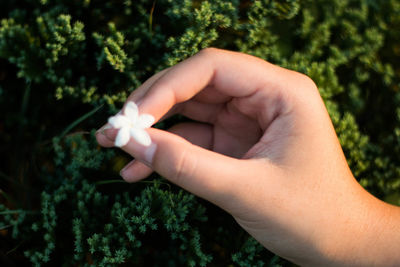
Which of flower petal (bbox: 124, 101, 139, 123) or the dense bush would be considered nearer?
flower petal (bbox: 124, 101, 139, 123)

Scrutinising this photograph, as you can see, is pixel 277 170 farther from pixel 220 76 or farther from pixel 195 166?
pixel 220 76

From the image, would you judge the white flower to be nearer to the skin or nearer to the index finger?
the skin

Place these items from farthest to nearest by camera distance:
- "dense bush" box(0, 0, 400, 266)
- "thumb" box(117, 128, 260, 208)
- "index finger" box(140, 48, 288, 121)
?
1. "dense bush" box(0, 0, 400, 266)
2. "index finger" box(140, 48, 288, 121)
3. "thumb" box(117, 128, 260, 208)

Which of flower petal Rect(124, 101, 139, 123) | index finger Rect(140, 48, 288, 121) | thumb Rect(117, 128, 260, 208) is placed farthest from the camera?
index finger Rect(140, 48, 288, 121)

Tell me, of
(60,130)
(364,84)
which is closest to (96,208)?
(60,130)

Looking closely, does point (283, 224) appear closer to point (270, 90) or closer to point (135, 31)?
point (270, 90)

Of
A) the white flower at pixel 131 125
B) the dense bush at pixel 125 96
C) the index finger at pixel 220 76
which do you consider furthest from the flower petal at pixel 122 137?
the dense bush at pixel 125 96

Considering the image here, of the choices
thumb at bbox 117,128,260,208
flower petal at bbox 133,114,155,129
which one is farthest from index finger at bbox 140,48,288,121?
thumb at bbox 117,128,260,208

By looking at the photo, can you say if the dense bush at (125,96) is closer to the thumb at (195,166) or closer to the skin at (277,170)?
the skin at (277,170)
